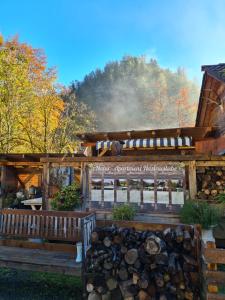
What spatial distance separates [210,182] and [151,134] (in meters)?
3.54

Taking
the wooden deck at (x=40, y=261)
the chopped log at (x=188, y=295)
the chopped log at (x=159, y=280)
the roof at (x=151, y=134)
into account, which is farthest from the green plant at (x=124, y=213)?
the roof at (x=151, y=134)

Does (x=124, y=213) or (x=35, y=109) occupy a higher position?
(x=35, y=109)

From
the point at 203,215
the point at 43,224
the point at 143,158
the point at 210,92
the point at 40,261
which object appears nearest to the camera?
the point at 40,261

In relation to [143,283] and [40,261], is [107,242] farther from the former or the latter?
[40,261]

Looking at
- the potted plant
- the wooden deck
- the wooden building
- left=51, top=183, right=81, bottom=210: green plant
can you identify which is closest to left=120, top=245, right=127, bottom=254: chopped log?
the wooden deck

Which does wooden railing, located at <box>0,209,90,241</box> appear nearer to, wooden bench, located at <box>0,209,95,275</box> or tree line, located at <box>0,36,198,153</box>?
wooden bench, located at <box>0,209,95,275</box>

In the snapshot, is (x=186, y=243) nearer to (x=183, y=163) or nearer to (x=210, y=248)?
(x=210, y=248)

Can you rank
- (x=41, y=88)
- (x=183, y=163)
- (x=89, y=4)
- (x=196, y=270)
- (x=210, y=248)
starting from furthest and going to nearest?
(x=41, y=88)
(x=89, y=4)
(x=183, y=163)
(x=196, y=270)
(x=210, y=248)

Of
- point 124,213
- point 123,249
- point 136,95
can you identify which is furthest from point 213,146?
point 136,95

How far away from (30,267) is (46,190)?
2935 mm

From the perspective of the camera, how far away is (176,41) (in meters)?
18.4

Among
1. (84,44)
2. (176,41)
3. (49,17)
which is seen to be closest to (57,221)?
(176,41)

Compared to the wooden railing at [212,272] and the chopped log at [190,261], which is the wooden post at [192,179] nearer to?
the chopped log at [190,261]

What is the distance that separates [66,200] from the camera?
6.96 m
